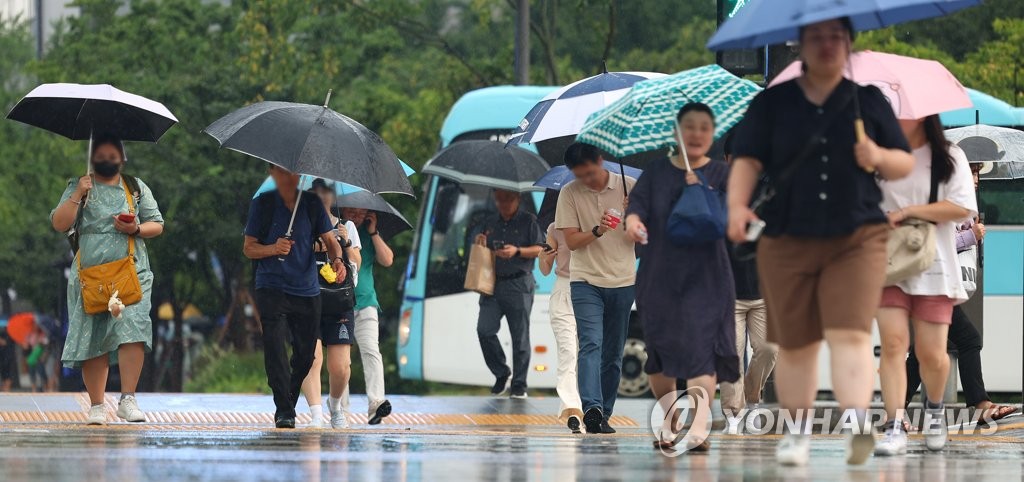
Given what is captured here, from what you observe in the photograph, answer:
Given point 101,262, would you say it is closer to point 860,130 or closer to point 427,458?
point 427,458

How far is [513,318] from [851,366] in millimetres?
9387

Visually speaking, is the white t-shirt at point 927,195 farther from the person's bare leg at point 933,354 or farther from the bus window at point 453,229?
the bus window at point 453,229

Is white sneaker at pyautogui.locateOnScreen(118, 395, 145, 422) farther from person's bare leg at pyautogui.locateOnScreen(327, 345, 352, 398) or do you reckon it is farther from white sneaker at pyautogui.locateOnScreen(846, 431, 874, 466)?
white sneaker at pyautogui.locateOnScreen(846, 431, 874, 466)

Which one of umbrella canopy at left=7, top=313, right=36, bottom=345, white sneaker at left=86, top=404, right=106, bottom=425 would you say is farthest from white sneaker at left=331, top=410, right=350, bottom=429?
umbrella canopy at left=7, top=313, right=36, bottom=345

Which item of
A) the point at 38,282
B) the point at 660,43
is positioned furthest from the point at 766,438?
the point at 660,43

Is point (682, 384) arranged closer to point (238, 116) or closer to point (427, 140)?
point (238, 116)

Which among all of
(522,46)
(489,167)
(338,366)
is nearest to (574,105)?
(338,366)

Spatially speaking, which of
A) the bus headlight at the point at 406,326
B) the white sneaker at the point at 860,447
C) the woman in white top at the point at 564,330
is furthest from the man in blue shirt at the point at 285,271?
the bus headlight at the point at 406,326

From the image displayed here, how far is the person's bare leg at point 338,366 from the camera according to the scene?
11945mm

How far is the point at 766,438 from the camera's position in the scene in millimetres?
9891

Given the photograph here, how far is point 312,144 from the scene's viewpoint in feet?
35.4

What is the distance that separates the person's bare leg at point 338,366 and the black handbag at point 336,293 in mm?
252

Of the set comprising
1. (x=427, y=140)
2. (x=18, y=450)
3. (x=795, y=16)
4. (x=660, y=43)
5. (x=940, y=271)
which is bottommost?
(x=18, y=450)

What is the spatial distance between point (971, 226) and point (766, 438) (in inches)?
95.7
